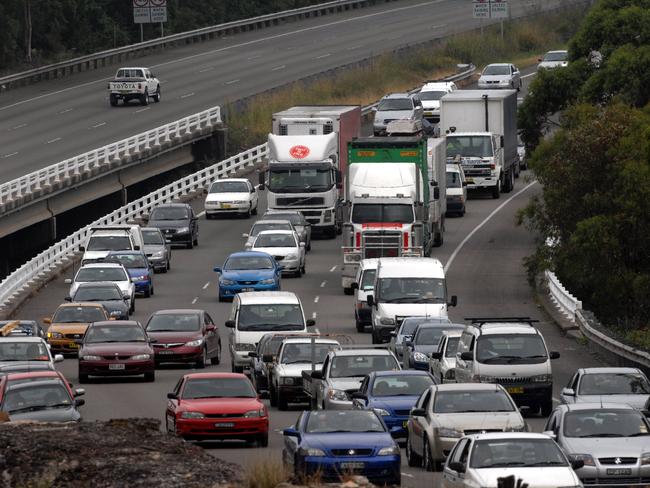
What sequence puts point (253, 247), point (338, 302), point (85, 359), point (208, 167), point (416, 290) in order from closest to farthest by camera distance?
point (85, 359), point (416, 290), point (338, 302), point (253, 247), point (208, 167)

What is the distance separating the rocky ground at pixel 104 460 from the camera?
21375mm

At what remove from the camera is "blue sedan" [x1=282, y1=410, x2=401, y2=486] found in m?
24.8

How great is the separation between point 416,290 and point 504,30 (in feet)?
266

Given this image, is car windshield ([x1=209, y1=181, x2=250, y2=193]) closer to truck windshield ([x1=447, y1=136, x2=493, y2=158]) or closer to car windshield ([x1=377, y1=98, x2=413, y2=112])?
truck windshield ([x1=447, y1=136, x2=493, y2=158])

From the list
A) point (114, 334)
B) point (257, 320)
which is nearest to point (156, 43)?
point (257, 320)

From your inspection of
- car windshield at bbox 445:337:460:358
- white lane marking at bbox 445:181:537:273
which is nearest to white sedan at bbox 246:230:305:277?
white lane marking at bbox 445:181:537:273

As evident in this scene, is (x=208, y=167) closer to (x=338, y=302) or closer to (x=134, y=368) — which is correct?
(x=338, y=302)

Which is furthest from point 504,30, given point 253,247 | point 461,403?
point 461,403

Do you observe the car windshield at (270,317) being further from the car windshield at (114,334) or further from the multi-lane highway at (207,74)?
the multi-lane highway at (207,74)

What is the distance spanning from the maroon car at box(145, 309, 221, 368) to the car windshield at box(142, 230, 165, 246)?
17.0 meters

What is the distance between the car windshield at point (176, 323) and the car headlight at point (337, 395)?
1031 cm

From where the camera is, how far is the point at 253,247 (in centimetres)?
5750

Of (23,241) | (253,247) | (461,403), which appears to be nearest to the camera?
(461,403)

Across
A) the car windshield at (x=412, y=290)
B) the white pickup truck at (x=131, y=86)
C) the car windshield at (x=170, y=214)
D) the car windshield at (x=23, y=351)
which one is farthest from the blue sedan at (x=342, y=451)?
the white pickup truck at (x=131, y=86)
